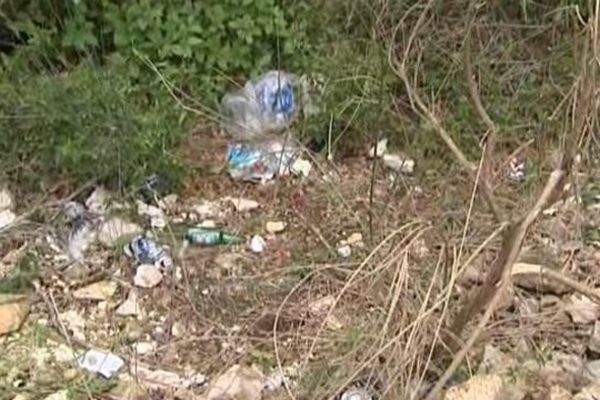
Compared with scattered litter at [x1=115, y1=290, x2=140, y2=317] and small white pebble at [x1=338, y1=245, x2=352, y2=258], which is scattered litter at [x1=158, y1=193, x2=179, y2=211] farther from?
small white pebble at [x1=338, y1=245, x2=352, y2=258]

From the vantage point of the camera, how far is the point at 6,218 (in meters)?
3.29

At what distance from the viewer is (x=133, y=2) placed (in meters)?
3.62

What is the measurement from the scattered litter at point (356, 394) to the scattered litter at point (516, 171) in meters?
1.00

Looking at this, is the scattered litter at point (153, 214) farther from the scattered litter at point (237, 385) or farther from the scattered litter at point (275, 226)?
the scattered litter at point (237, 385)

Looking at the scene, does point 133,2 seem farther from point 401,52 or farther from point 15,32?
point 401,52

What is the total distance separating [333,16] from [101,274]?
1226 millimetres

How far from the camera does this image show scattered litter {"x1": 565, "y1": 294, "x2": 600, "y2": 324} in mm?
2912

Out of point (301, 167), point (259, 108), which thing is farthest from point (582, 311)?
point (259, 108)

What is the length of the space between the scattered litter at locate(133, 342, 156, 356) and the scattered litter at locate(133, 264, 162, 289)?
8.8 inches

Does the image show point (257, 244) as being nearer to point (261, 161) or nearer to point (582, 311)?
point (261, 161)

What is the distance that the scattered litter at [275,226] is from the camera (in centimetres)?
334

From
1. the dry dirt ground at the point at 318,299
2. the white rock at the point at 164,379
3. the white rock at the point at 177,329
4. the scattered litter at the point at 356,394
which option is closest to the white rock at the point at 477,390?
the dry dirt ground at the point at 318,299

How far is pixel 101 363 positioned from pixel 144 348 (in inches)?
5.3

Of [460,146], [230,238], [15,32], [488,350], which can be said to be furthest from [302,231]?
[15,32]
